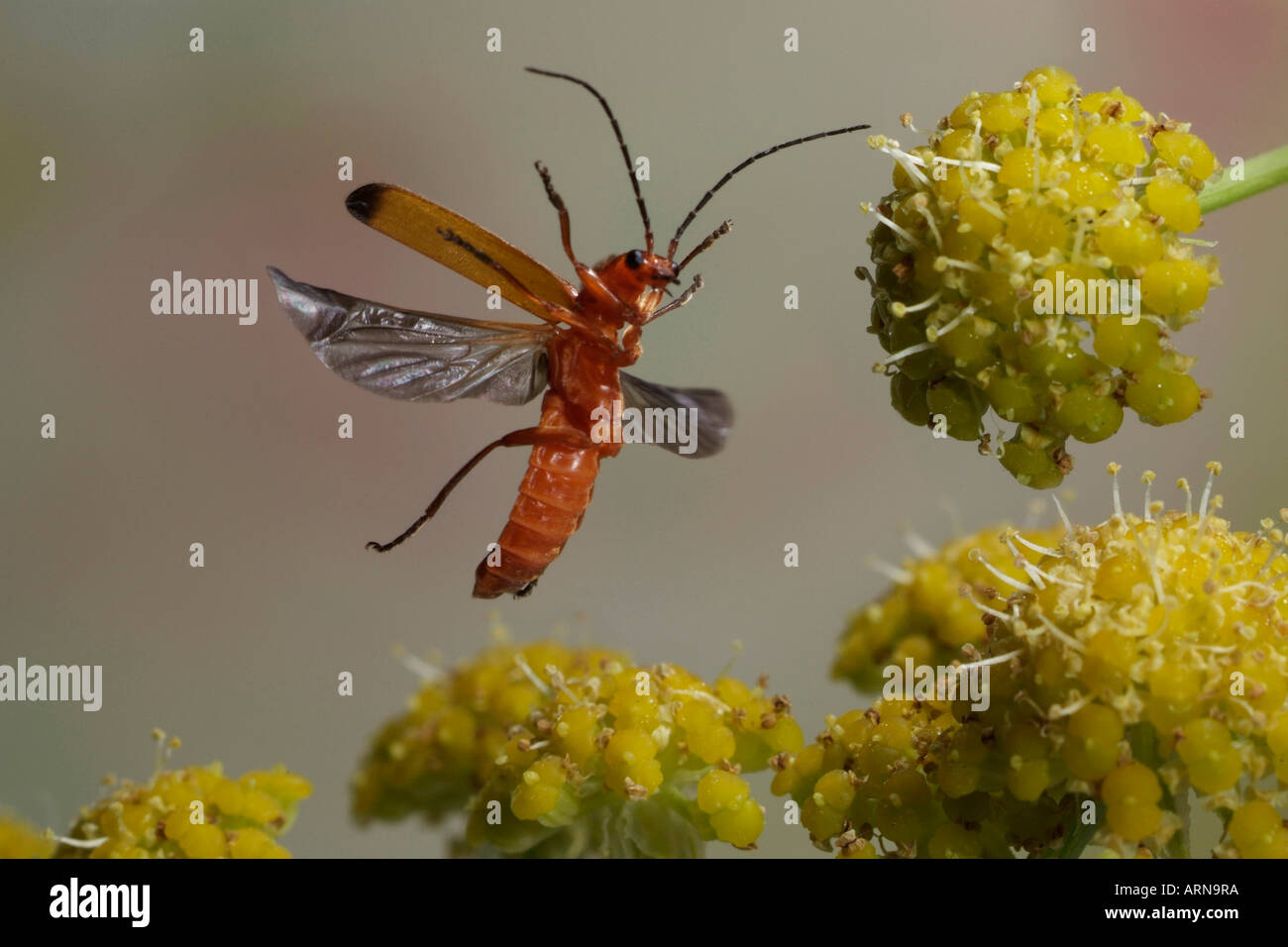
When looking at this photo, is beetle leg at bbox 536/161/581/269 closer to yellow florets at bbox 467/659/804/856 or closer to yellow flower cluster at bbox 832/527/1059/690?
yellow florets at bbox 467/659/804/856

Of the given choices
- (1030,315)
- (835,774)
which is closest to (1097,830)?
(835,774)

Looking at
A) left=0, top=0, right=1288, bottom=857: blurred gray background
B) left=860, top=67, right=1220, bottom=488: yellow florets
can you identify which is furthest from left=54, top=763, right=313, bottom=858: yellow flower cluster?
Answer: left=0, top=0, right=1288, bottom=857: blurred gray background

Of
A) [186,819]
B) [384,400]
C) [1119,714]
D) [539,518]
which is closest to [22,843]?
[186,819]

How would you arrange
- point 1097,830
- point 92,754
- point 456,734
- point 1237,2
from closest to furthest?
point 1097,830, point 456,734, point 1237,2, point 92,754

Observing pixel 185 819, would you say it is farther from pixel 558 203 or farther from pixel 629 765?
pixel 558 203

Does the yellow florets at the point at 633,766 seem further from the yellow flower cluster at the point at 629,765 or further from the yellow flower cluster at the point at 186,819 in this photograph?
the yellow flower cluster at the point at 186,819
